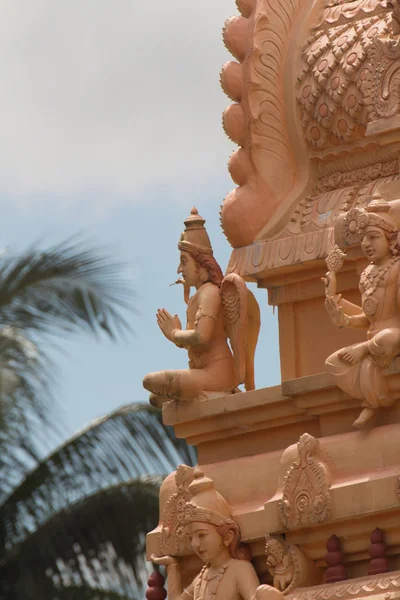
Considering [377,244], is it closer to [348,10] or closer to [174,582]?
Result: [348,10]

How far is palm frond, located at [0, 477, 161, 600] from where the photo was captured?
29844 millimetres

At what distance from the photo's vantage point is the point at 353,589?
66.1 feet

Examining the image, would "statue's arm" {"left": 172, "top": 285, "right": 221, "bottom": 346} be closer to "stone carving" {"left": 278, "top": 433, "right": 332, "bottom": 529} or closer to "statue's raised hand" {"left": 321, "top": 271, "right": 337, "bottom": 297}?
"stone carving" {"left": 278, "top": 433, "right": 332, "bottom": 529}

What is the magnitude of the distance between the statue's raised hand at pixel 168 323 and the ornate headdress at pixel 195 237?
0.58 metres

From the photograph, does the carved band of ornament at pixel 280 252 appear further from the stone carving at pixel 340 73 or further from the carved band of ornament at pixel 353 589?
the carved band of ornament at pixel 353 589

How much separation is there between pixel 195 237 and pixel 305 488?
2744mm

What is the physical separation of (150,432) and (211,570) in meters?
9.73

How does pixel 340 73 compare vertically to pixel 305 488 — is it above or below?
above

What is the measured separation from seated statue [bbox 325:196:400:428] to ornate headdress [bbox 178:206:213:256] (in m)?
1.98

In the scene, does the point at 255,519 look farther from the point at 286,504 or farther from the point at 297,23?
the point at 297,23

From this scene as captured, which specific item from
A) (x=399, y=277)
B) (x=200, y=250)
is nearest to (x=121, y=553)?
(x=200, y=250)

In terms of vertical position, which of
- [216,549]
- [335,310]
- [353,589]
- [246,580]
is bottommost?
[353,589]

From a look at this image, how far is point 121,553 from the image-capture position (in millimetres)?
30172

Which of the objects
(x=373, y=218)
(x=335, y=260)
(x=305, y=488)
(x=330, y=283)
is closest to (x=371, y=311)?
(x=330, y=283)
